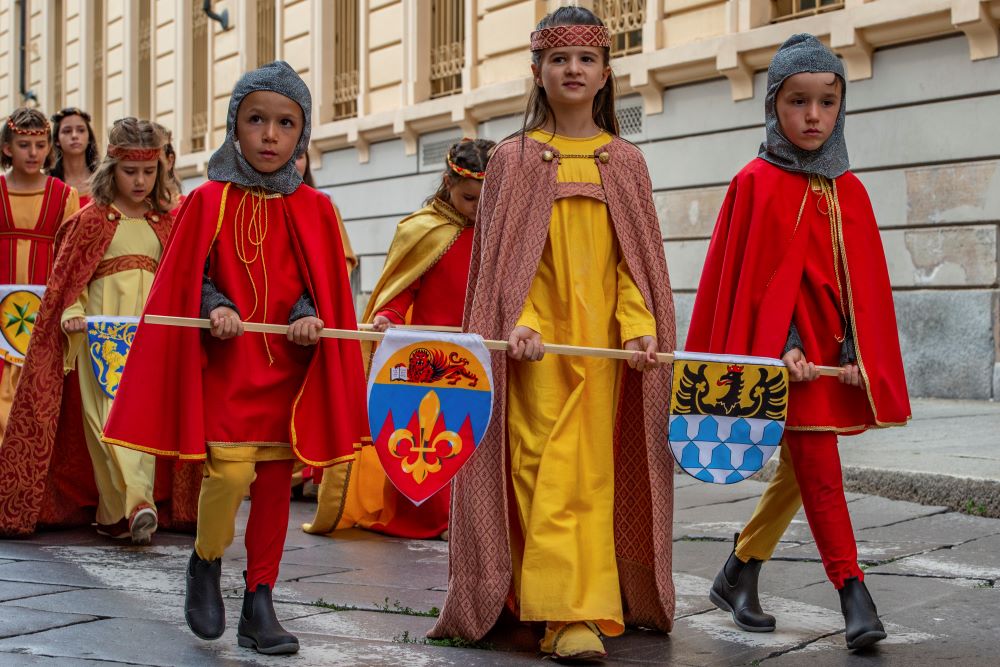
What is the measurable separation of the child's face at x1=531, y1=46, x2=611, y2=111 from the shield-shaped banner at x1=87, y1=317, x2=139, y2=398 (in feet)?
9.45

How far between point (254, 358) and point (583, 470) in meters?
1.08

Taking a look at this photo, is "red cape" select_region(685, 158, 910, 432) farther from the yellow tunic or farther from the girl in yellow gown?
the yellow tunic

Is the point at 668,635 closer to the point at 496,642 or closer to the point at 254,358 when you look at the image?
the point at 496,642

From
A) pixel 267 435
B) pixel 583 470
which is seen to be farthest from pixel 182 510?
pixel 583 470

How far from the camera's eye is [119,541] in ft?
21.7

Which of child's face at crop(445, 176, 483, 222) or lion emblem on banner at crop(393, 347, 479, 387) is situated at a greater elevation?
child's face at crop(445, 176, 483, 222)

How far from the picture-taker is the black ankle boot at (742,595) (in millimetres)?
4672

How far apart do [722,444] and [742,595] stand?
0.59 metres

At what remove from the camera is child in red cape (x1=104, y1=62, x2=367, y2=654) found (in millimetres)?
4410

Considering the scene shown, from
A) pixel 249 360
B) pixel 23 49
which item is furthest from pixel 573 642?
pixel 23 49

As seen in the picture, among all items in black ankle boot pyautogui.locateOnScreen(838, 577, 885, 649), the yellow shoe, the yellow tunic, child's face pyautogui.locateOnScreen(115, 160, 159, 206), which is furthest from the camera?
the yellow tunic

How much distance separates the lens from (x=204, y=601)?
174 inches

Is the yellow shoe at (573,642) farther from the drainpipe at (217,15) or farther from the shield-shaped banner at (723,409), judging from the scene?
the drainpipe at (217,15)

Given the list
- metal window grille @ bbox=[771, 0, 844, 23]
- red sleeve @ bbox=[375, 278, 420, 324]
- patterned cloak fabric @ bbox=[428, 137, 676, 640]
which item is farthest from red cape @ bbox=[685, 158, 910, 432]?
metal window grille @ bbox=[771, 0, 844, 23]
